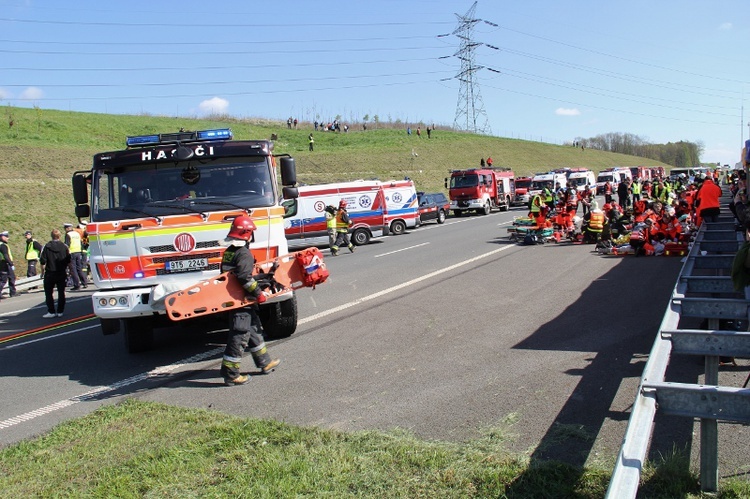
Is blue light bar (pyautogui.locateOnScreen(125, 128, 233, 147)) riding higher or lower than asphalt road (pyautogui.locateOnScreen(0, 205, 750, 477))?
higher

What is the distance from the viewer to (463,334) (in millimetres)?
8617

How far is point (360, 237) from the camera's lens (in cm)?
2605

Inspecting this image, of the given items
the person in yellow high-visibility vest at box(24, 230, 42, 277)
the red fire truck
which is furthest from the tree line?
the person in yellow high-visibility vest at box(24, 230, 42, 277)

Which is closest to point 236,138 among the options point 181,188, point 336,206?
point 336,206

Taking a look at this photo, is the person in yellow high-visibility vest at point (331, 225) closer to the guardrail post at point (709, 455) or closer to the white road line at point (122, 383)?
the white road line at point (122, 383)

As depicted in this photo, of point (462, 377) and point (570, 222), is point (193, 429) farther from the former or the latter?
point (570, 222)

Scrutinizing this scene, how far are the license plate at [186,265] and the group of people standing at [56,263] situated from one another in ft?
15.3

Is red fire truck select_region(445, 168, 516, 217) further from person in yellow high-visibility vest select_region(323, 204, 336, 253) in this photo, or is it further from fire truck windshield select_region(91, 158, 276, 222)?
fire truck windshield select_region(91, 158, 276, 222)

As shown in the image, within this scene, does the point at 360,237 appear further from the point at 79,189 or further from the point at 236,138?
the point at 236,138

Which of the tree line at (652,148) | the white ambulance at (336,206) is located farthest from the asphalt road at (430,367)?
the tree line at (652,148)

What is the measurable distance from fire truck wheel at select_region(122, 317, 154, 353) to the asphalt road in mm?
183

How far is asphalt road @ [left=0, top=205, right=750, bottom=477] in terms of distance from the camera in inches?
207

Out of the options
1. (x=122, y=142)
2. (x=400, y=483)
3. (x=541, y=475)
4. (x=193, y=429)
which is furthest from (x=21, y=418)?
(x=122, y=142)

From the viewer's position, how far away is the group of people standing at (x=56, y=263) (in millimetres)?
12648
